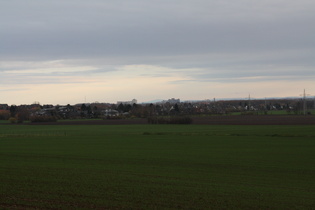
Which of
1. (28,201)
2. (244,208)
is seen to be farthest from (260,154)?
(28,201)

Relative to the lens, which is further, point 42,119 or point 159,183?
point 42,119

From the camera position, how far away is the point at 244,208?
1556 centimetres

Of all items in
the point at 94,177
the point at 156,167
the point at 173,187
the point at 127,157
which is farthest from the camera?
the point at 127,157

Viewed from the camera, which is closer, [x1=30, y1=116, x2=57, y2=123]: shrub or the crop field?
the crop field

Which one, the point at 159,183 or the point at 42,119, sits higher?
the point at 42,119

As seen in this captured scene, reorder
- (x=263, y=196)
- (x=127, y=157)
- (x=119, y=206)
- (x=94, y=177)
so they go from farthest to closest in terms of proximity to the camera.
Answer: (x=127, y=157), (x=94, y=177), (x=263, y=196), (x=119, y=206)

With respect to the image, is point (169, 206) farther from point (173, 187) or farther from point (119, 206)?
point (173, 187)

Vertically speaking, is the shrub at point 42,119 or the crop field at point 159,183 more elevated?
the shrub at point 42,119

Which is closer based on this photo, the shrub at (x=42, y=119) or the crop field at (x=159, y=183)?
the crop field at (x=159, y=183)

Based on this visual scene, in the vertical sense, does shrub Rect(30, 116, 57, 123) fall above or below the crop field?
above

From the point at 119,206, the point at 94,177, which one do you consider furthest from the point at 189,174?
the point at 119,206

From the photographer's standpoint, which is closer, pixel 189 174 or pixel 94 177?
pixel 94 177

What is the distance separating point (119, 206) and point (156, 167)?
1220cm

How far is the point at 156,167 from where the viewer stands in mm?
27547
